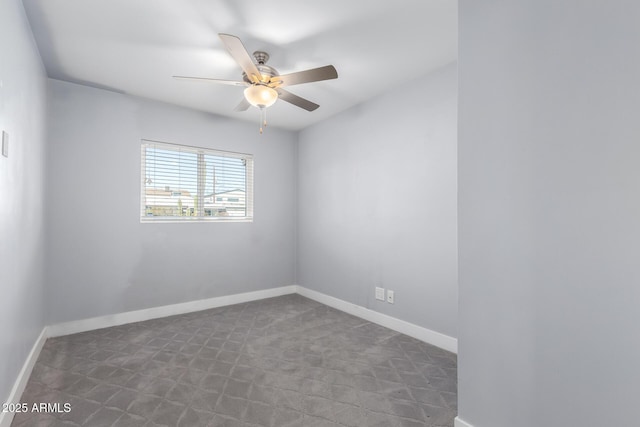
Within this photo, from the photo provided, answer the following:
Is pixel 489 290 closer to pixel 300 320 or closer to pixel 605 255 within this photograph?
pixel 605 255

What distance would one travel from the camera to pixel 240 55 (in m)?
2.02

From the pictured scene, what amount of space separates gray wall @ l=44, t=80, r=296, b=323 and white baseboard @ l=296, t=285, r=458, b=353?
934mm

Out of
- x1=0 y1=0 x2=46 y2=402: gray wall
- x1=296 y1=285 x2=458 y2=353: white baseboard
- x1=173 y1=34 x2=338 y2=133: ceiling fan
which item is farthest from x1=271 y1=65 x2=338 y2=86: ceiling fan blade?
x1=296 y1=285 x2=458 y2=353: white baseboard

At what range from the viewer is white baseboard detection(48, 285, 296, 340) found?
9.83 feet

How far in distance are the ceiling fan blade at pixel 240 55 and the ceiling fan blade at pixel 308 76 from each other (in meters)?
0.16

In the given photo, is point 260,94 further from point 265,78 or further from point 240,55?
point 240,55

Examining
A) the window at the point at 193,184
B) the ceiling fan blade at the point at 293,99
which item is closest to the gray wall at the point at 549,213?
the ceiling fan blade at the point at 293,99

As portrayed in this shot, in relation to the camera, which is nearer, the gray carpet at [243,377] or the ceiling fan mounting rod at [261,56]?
the gray carpet at [243,377]

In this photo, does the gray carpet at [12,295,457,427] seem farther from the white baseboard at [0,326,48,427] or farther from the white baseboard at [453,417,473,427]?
the white baseboard at [453,417,473,427]

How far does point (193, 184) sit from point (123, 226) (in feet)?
3.04

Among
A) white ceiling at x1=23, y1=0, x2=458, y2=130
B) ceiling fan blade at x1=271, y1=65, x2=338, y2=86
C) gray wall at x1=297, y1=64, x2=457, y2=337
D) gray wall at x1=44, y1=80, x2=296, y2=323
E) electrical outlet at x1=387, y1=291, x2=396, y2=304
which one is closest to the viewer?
white ceiling at x1=23, y1=0, x2=458, y2=130

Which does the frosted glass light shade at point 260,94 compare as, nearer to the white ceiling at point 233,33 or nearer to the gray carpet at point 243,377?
→ the white ceiling at point 233,33

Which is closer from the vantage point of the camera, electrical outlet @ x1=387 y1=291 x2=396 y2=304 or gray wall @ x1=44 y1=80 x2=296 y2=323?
gray wall @ x1=44 y1=80 x2=296 y2=323

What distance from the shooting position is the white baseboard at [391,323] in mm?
2678
